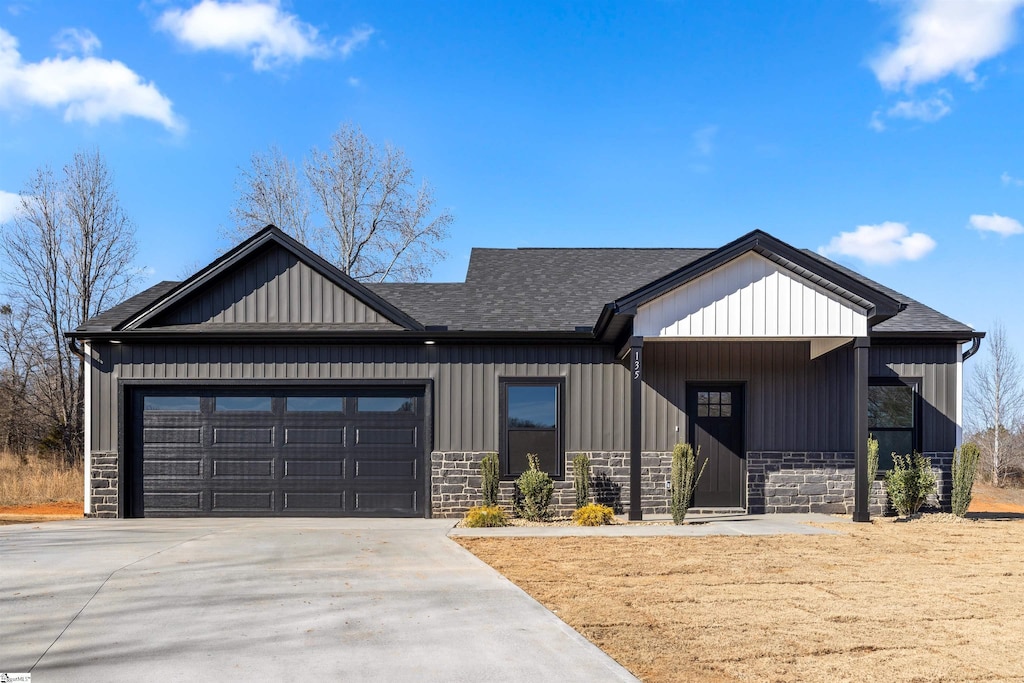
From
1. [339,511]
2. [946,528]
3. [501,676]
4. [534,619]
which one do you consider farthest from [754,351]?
[501,676]

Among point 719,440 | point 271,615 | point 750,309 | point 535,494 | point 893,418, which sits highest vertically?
point 750,309

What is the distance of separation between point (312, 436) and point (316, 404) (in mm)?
592

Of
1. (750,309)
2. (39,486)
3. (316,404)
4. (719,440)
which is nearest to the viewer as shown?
(750,309)

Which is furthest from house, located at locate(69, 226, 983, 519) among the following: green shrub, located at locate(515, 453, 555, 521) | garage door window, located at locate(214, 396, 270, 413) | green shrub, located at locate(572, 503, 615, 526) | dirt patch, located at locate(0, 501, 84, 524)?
green shrub, located at locate(572, 503, 615, 526)

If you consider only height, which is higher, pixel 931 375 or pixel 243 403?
pixel 931 375

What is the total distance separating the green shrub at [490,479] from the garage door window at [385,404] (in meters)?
1.73

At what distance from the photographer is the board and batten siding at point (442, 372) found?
48.4 feet

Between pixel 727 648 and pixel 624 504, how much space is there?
29.4 feet

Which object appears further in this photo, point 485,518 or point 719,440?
point 719,440

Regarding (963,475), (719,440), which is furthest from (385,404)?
(963,475)

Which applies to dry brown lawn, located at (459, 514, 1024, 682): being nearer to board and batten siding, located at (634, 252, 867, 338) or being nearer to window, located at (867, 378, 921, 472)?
window, located at (867, 378, 921, 472)

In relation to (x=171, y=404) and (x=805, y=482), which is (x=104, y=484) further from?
(x=805, y=482)

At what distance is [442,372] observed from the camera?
14.9 meters

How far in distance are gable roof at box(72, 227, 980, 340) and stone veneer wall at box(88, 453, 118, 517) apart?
2.32 meters
